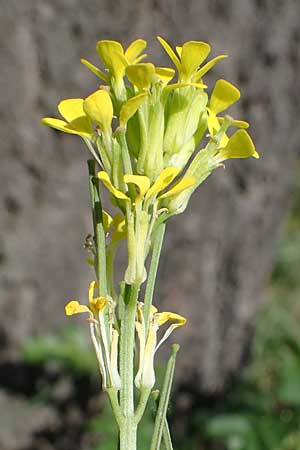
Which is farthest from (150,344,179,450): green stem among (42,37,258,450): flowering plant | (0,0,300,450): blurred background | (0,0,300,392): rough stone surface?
(0,0,300,392): rough stone surface

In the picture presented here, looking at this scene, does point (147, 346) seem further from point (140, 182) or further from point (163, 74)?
point (163, 74)

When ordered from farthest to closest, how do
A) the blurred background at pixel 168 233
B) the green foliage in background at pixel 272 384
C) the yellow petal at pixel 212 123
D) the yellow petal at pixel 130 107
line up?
the blurred background at pixel 168 233, the green foliage in background at pixel 272 384, the yellow petal at pixel 212 123, the yellow petal at pixel 130 107

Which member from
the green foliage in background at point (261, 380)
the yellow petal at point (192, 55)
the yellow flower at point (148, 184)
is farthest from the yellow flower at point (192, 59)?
the green foliage in background at point (261, 380)

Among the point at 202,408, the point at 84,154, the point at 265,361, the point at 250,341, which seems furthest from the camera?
the point at 265,361

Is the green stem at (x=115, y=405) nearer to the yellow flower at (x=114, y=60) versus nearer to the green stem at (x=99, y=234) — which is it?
the green stem at (x=99, y=234)

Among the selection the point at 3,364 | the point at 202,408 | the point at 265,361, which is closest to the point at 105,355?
the point at 3,364

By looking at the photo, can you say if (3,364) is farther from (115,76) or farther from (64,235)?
(115,76)

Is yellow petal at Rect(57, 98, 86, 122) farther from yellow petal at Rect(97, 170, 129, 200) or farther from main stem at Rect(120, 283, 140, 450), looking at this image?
main stem at Rect(120, 283, 140, 450)
